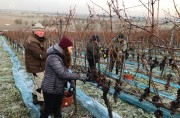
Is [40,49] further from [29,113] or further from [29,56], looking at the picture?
[29,113]

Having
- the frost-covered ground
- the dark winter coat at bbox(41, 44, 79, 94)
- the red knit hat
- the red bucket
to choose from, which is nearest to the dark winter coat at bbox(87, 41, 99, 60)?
the frost-covered ground

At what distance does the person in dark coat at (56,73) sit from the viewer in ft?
11.6

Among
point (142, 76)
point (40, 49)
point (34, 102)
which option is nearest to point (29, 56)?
point (40, 49)

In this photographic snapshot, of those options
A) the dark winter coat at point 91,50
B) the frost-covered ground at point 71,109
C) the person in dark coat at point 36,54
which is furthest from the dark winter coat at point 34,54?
the dark winter coat at point 91,50

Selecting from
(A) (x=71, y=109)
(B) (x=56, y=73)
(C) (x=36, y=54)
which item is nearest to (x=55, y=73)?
(B) (x=56, y=73)

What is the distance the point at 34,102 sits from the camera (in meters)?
5.05

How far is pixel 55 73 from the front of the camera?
361 centimetres

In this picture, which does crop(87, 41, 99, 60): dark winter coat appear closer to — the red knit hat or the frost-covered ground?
the frost-covered ground

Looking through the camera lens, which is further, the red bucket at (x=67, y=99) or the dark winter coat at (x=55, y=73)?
the red bucket at (x=67, y=99)

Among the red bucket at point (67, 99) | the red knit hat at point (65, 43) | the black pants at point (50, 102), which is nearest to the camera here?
the red knit hat at point (65, 43)

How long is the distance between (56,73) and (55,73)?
1.6 inches

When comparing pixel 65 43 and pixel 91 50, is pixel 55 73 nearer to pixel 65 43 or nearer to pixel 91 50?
pixel 65 43

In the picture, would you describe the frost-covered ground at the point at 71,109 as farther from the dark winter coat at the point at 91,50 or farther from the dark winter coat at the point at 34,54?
the dark winter coat at the point at 91,50

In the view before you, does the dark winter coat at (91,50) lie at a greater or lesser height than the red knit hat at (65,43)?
lesser
